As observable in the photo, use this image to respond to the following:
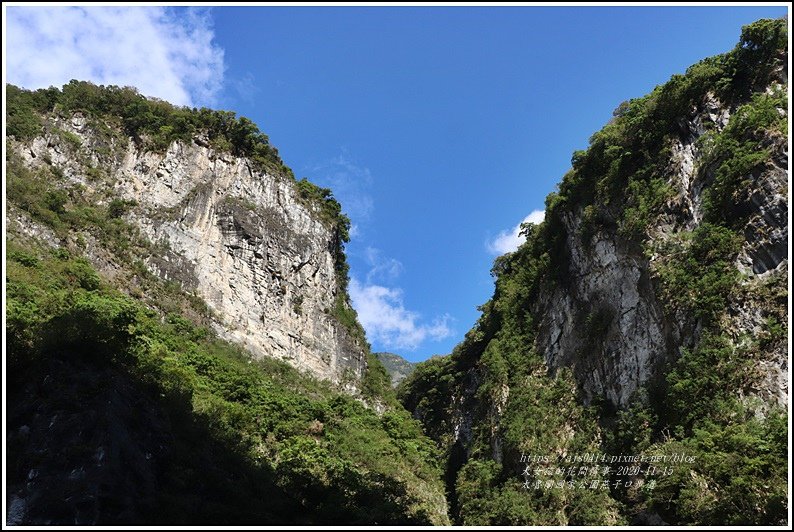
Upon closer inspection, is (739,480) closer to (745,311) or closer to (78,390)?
(745,311)

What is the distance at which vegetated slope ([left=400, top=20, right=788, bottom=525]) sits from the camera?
1448 centimetres

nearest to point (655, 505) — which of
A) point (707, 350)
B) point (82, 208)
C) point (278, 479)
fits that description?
point (707, 350)

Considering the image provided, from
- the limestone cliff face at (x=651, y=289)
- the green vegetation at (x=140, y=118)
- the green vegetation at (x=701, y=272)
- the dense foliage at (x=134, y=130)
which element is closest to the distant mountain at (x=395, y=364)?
the dense foliage at (x=134, y=130)

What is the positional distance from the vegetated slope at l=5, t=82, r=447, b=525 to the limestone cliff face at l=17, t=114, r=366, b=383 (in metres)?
0.10

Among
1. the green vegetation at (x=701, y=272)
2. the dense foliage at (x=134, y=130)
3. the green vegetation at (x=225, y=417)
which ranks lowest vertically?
the green vegetation at (x=225, y=417)

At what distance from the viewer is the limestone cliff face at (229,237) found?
94.8ft

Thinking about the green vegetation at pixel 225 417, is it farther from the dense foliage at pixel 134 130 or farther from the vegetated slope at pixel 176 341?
the dense foliage at pixel 134 130

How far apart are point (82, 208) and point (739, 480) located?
29.4 meters

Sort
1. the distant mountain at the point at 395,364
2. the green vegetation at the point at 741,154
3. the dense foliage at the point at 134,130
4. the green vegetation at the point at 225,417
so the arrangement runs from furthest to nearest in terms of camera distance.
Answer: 1. the distant mountain at the point at 395,364
2. the dense foliage at the point at 134,130
3. the green vegetation at the point at 741,154
4. the green vegetation at the point at 225,417

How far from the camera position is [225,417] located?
19.5 meters

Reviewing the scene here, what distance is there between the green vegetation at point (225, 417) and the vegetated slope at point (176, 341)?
8 centimetres

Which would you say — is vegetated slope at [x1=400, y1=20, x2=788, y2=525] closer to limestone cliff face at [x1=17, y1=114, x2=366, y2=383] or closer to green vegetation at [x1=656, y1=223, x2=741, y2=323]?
green vegetation at [x1=656, y1=223, x2=741, y2=323]

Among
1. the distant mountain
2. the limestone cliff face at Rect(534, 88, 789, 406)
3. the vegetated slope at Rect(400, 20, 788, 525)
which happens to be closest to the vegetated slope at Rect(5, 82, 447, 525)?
the vegetated slope at Rect(400, 20, 788, 525)

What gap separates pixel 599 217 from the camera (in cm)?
2375
